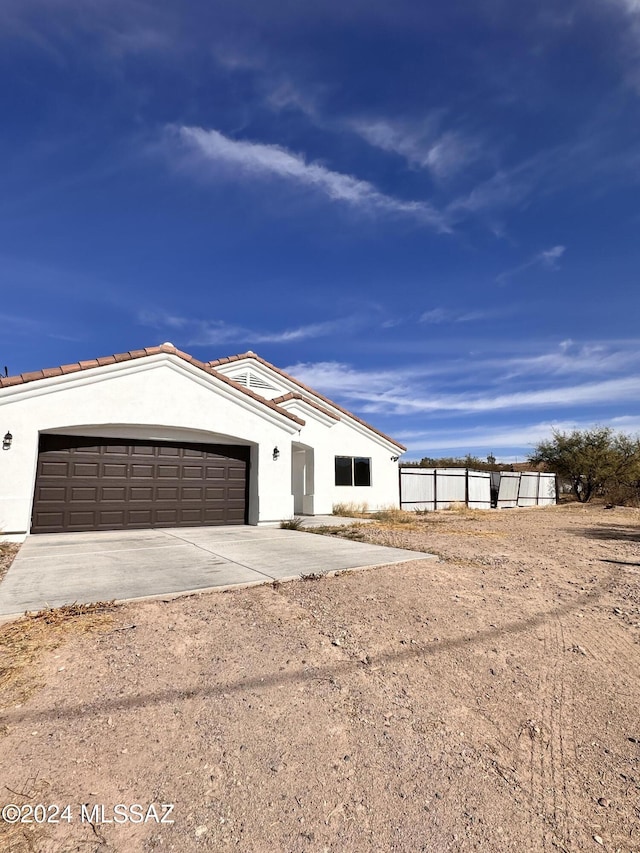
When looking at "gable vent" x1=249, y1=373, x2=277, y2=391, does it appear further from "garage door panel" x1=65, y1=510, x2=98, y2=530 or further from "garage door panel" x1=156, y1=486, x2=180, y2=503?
"garage door panel" x1=65, y1=510, x2=98, y2=530

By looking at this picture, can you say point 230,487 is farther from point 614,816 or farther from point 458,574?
point 614,816

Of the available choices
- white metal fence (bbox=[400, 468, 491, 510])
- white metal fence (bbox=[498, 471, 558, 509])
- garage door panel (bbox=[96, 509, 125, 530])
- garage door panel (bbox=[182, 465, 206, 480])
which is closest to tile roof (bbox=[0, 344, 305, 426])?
garage door panel (bbox=[182, 465, 206, 480])

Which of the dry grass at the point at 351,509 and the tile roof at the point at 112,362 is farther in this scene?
the dry grass at the point at 351,509

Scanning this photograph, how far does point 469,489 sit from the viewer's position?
2389 centimetres

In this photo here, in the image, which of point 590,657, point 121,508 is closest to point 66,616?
point 590,657

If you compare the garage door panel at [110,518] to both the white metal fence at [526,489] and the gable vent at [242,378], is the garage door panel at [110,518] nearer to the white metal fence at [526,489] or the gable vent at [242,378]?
the gable vent at [242,378]

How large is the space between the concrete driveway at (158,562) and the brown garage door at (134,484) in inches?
26.8

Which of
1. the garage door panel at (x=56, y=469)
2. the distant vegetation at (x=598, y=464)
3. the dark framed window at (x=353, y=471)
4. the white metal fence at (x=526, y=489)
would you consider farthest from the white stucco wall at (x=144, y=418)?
the distant vegetation at (x=598, y=464)

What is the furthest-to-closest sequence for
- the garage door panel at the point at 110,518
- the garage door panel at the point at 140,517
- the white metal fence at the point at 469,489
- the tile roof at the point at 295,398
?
the white metal fence at the point at 469,489, the tile roof at the point at 295,398, the garage door panel at the point at 140,517, the garage door panel at the point at 110,518

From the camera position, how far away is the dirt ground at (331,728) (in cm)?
203

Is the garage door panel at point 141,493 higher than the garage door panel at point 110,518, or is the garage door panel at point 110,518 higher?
the garage door panel at point 141,493

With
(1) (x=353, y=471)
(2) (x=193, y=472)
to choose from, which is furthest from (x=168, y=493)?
(1) (x=353, y=471)

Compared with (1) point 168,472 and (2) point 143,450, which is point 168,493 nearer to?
(1) point 168,472

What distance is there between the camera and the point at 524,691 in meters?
3.27
